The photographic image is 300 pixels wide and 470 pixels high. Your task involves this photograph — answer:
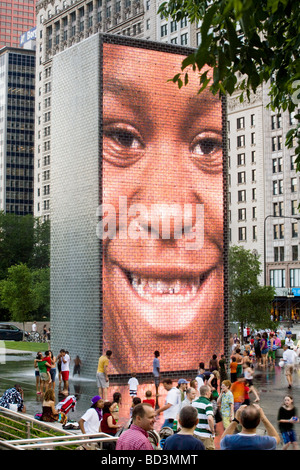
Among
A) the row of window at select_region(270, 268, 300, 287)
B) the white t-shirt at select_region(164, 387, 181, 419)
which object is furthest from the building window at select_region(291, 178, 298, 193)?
the white t-shirt at select_region(164, 387, 181, 419)

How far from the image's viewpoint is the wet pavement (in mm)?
19594

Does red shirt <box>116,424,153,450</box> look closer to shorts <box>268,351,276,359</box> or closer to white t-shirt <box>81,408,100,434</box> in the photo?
white t-shirt <box>81,408,100,434</box>

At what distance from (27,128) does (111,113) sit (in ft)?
399

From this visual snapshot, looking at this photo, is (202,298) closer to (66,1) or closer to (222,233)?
(222,233)

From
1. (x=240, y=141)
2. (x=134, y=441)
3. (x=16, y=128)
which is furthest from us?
(x=16, y=128)

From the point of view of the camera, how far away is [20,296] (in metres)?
63.5

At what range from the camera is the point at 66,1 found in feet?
383

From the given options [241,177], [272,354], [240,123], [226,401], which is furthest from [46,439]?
[240,123]

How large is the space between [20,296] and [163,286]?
37.9 m

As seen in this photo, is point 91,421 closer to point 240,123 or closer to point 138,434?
point 138,434

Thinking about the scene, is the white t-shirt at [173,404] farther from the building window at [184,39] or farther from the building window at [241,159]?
the building window at [184,39]

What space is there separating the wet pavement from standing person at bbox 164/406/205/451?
8155 millimetres

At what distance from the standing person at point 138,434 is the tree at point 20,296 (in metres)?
57.0
